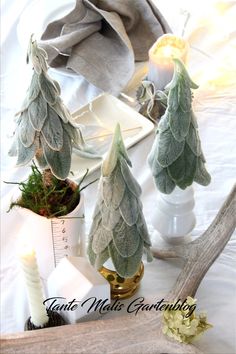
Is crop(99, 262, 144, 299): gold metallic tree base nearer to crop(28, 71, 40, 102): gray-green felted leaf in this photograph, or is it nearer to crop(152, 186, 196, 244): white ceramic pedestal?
crop(152, 186, 196, 244): white ceramic pedestal

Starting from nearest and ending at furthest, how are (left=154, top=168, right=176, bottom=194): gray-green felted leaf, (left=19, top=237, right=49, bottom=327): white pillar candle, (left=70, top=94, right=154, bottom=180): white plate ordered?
(left=19, top=237, right=49, bottom=327): white pillar candle → (left=154, top=168, right=176, bottom=194): gray-green felted leaf → (left=70, top=94, right=154, bottom=180): white plate

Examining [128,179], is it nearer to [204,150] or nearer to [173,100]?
[173,100]

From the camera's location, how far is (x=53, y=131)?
2.12 feet

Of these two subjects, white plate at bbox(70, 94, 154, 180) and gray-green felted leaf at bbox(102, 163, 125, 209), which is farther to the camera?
white plate at bbox(70, 94, 154, 180)

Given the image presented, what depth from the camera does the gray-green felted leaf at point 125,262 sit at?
0.64 metres

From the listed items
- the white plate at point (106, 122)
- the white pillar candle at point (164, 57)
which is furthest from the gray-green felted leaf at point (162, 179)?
the white pillar candle at point (164, 57)

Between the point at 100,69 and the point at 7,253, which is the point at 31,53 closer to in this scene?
the point at 7,253

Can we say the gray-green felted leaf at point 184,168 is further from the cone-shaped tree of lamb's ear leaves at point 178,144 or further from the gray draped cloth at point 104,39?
the gray draped cloth at point 104,39

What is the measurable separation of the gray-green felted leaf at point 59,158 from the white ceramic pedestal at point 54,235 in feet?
0.16

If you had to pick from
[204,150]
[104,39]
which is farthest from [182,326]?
[104,39]

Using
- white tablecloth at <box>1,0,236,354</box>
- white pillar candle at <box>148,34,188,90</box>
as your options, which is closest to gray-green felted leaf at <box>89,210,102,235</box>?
white tablecloth at <box>1,0,236,354</box>

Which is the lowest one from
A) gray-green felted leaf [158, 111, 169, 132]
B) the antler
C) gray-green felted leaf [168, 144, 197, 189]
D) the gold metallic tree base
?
the gold metallic tree base

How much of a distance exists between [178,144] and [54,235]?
177 millimetres

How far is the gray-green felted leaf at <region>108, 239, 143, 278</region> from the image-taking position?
2.10ft
